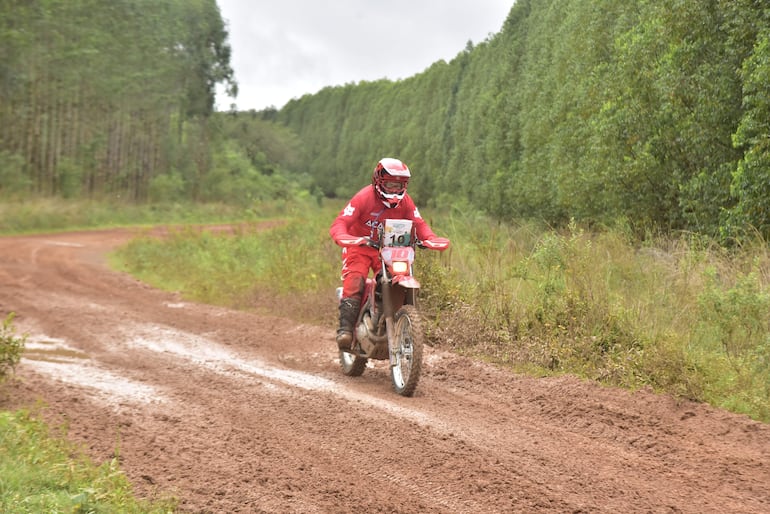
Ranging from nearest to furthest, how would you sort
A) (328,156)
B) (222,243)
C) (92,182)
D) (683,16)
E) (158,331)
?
(158,331)
(683,16)
(222,243)
(92,182)
(328,156)

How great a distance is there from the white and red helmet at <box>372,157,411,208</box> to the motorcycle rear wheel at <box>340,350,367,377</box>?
5.78 ft

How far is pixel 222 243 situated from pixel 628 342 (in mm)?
16438

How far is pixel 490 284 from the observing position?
10406mm

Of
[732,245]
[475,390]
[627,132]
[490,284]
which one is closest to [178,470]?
[475,390]

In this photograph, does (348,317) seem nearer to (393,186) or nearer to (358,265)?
(358,265)

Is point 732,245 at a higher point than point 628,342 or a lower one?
higher

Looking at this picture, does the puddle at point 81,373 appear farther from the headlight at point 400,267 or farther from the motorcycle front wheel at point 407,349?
the headlight at point 400,267

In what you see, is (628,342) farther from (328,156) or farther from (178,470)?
(328,156)

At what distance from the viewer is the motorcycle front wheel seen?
7.09 metres

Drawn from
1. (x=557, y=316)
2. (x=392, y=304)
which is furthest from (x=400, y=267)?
(x=557, y=316)

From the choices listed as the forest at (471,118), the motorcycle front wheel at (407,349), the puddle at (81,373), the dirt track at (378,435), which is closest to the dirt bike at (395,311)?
the motorcycle front wheel at (407,349)

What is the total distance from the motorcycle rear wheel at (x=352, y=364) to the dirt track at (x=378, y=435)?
100mm

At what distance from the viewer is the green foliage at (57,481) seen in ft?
13.6

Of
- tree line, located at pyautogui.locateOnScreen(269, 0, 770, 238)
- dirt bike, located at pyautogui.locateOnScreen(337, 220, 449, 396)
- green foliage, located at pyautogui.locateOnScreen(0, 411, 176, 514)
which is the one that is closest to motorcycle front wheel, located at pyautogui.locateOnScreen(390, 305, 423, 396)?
dirt bike, located at pyautogui.locateOnScreen(337, 220, 449, 396)
